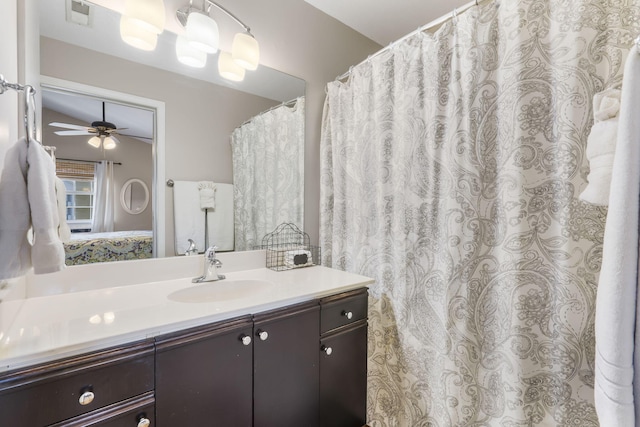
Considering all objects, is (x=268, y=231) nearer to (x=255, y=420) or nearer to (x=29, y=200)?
(x=255, y=420)

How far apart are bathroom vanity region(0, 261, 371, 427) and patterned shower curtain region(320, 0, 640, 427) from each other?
0.29m

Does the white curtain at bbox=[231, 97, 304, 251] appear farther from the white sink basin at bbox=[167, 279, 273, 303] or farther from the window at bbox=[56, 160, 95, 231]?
the window at bbox=[56, 160, 95, 231]

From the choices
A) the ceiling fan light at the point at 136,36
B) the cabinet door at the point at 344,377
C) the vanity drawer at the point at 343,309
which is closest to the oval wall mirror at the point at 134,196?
the ceiling fan light at the point at 136,36

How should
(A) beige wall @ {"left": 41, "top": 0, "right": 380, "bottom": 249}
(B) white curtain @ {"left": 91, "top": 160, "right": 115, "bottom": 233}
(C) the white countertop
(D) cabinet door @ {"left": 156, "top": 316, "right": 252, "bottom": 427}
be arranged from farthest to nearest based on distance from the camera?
(A) beige wall @ {"left": 41, "top": 0, "right": 380, "bottom": 249} < (B) white curtain @ {"left": 91, "top": 160, "right": 115, "bottom": 233} < (D) cabinet door @ {"left": 156, "top": 316, "right": 252, "bottom": 427} < (C) the white countertop

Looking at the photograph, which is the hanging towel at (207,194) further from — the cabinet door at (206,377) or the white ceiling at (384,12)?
the white ceiling at (384,12)

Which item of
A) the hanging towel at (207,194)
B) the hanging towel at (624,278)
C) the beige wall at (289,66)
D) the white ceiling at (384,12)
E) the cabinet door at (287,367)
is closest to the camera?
the hanging towel at (624,278)

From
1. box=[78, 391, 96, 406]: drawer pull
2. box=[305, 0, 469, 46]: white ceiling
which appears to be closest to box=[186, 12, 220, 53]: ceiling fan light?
box=[305, 0, 469, 46]: white ceiling

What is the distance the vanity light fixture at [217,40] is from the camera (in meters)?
1.28

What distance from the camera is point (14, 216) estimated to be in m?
0.65

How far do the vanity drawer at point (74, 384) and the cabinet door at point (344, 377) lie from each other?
714mm

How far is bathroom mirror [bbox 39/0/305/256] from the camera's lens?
113 cm

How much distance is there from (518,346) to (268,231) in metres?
1.30

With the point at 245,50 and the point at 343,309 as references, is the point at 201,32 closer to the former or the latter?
the point at 245,50

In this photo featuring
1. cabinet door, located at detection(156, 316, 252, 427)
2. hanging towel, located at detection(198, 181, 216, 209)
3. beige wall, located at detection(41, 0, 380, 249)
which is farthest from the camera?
hanging towel, located at detection(198, 181, 216, 209)
